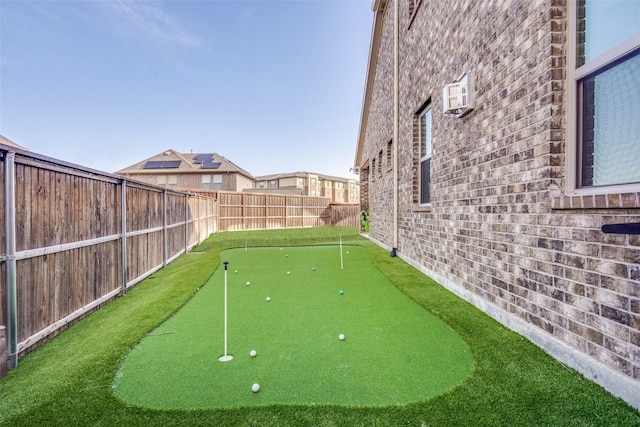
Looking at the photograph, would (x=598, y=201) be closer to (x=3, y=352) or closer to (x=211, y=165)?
(x=3, y=352)

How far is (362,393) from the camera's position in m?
2.21

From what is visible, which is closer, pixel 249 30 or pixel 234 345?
pixel 234 345

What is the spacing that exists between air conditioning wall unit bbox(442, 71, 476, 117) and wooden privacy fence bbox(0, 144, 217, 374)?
493cm

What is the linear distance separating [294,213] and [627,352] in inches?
862

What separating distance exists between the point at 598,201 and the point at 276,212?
21.0 meters

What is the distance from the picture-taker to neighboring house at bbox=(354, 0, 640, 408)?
2.05 m

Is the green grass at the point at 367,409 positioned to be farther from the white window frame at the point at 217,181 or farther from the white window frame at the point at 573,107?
the white window frame at the point at 217,181

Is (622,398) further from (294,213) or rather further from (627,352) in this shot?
(294,213)

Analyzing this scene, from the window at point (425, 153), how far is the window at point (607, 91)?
3.85m

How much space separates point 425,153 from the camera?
21.7 feet

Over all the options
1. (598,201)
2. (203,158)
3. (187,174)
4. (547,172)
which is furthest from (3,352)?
(203,158)

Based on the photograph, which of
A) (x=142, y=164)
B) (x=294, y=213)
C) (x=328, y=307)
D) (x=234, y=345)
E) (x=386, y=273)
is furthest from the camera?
(x=142, y=164)

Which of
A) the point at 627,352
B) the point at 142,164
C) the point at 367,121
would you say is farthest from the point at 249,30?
the point at 142,164

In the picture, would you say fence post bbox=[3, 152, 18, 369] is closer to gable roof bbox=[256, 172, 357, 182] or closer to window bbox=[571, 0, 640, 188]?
window bbox=[571, 0, 640, 188]
